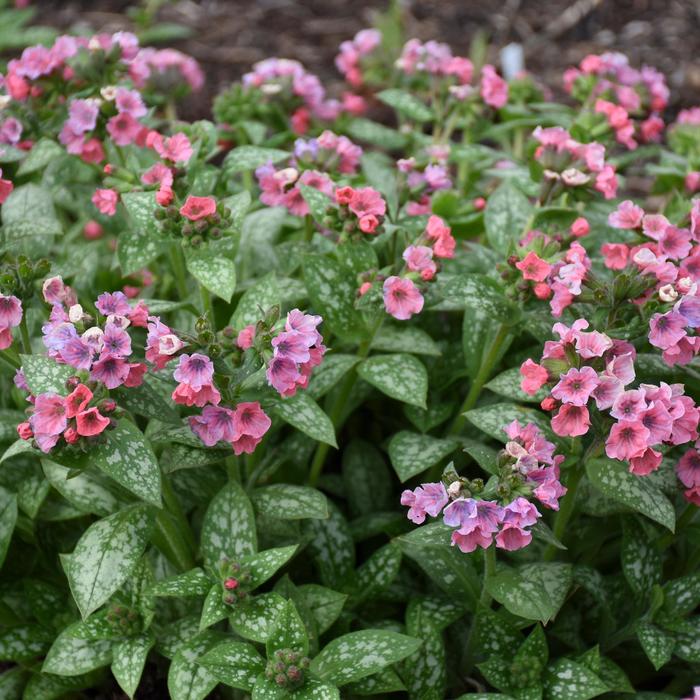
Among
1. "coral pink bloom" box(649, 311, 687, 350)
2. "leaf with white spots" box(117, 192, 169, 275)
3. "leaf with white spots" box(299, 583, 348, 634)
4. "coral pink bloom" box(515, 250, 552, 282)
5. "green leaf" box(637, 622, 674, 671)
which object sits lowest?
"green leaf" box(637, 622, 674, 671)

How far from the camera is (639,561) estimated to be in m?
2.66

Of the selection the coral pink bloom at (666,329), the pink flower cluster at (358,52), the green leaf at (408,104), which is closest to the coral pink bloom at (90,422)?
the coral pink bloom at (666,329)

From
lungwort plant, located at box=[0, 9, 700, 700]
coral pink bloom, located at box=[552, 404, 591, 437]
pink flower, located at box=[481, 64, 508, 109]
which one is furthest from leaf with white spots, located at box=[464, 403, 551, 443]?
pink flower, located at box=[481, 64, 508, 109]

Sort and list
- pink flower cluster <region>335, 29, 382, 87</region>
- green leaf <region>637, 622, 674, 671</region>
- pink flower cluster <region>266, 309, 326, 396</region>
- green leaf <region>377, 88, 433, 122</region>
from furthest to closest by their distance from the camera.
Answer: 1. pink flower cluster <region>335, 29, 382, 87</region>
2. green leaf <region>377, 88, 433, 122</region>
3. green leaf <region>637, 622, 674, 671</region>
4. pink flower cluster <region>266, 309, 326, 396</region>

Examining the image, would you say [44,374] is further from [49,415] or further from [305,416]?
[305,416]

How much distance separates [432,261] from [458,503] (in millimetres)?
773

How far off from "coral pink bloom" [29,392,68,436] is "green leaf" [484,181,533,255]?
1570 millimetres

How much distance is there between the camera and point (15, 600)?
2.91m

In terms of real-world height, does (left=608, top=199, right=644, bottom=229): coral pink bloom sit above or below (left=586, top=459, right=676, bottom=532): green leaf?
above

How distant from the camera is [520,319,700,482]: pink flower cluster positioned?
212 cm

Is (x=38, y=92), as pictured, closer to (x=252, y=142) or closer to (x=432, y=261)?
(x=252, y=142)

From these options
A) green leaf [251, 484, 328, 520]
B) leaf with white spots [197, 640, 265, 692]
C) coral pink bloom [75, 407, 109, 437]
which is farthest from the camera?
green leaf [251, 484, 328, 520]

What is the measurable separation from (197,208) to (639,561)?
5.15ft

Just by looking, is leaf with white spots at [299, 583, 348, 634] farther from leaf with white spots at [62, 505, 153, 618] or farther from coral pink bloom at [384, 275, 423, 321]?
coral pink bloom at [384, 275, 423, 321]
